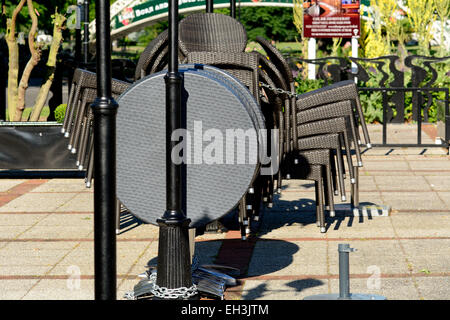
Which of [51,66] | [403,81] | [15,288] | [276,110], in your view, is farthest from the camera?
[403,81]

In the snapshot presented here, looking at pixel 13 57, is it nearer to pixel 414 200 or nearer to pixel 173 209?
pixel 414 200

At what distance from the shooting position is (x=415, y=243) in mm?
9586

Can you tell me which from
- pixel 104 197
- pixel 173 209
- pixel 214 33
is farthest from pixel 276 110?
pixel 104 197

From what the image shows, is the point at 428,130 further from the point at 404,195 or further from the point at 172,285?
the point at 172,285

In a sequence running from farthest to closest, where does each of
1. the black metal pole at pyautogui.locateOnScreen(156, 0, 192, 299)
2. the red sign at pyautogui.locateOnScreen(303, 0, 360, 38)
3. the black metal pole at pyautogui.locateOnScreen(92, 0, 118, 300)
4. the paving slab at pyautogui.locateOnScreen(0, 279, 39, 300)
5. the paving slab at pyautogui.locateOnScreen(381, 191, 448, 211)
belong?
the red sign at pyautogui.locateOnScreen(303, 0, 360, 38) → the paving slab at pyautogui.locateOnScreen(381, 191, 448, 211) → the paving slab at pyautogui.locateOnScreen(0, 279, 39, 300) → the black metal pole at pyautogui.locateOnScreen(156, 0, 192, 299) → the black metal pole at pyautogui.locateOnScreen(92, 0, 118, 300)

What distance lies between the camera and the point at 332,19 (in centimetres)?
2695

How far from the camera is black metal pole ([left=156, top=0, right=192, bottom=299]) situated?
7.30 m

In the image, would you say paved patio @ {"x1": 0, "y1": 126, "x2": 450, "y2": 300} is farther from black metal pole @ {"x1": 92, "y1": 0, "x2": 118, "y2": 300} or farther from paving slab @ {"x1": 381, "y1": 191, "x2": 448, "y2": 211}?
black metal pole @ {"x1": 92, "y1": 0, "x2": 118, "y2": 300}

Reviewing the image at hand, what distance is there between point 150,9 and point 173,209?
3080 cm

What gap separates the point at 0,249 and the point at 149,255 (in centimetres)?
169

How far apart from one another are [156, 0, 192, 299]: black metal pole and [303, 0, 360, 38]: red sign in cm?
1995

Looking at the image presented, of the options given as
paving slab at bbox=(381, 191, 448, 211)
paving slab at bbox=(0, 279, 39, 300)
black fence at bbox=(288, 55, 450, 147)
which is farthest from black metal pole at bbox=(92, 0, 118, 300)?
black fence at bbox=(288, 55, 450, 147)

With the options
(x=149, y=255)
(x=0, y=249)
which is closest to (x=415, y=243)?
(x=149, y=255)

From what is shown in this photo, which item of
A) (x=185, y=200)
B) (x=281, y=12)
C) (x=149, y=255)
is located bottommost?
(x=149, y=255)
